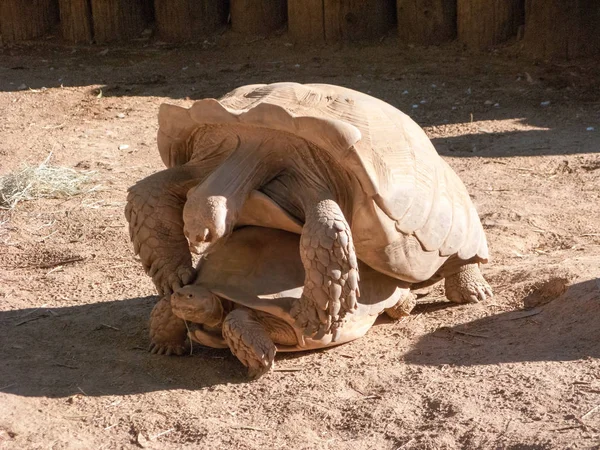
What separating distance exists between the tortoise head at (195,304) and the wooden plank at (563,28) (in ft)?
17.4

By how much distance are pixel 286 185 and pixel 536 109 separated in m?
A: 4.42

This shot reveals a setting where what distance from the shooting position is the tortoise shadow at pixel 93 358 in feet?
12.5

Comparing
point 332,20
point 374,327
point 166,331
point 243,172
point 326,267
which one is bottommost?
point 374,327

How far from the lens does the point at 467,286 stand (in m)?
4.48

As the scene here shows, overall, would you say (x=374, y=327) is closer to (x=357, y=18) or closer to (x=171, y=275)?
(x=171, y=275)

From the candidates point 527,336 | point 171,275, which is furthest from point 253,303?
point 527,336

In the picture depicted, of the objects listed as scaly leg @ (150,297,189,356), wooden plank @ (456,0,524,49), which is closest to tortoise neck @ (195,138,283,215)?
scaly leg @ (150,297,189,356)

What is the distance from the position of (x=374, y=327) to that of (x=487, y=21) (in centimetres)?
503

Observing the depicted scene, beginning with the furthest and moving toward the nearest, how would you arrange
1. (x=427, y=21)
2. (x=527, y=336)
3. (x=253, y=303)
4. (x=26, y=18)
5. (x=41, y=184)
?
(x=26, y=18) < (x=427, y=21) < (x=41, y=184) < (x=527, y=336) < (x=253, y=303)

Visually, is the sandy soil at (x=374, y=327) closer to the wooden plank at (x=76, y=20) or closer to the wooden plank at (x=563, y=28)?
the wooden plank at (x=563, y=28)

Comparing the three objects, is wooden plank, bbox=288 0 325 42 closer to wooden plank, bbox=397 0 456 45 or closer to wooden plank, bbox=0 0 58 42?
wooden plank, bbox=397 0 456 45

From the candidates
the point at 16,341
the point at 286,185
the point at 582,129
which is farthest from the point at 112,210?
the point at 582,129

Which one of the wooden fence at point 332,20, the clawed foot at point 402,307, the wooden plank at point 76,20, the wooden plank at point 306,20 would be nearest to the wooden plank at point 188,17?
the wooden fence at point 332,20

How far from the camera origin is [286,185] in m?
3.82
